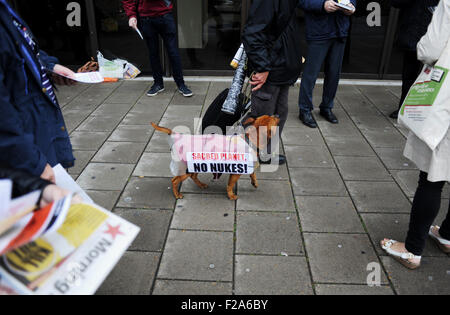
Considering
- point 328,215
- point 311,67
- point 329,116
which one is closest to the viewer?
point 328,215

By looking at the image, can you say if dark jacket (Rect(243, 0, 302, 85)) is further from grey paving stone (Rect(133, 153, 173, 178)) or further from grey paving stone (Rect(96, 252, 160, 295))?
grey paving stone (Rect(96, 252, 160, 295))

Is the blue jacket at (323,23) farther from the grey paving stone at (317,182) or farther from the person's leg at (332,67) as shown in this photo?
the grey paving stone at (317,182)

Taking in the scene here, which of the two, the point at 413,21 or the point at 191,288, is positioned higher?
the point at 413,21

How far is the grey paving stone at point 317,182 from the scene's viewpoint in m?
3.36

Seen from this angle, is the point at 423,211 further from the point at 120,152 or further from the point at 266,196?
the point at 120,152

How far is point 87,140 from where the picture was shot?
4.34 meters

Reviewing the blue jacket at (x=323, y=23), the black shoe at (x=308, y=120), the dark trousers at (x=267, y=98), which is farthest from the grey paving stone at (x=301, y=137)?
the blue jacket at (x=323, y=23)

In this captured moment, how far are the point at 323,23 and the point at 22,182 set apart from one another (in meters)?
3.99

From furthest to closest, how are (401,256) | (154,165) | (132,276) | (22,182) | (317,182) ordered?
(154,165) → (317,182) → (401,256) → (132,276) → (22,182)

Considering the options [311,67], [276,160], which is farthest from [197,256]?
[311,67]

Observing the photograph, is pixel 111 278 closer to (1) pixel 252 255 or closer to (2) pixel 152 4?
(1) pixel 252 255

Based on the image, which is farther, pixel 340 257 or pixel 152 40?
pixel 152 40
